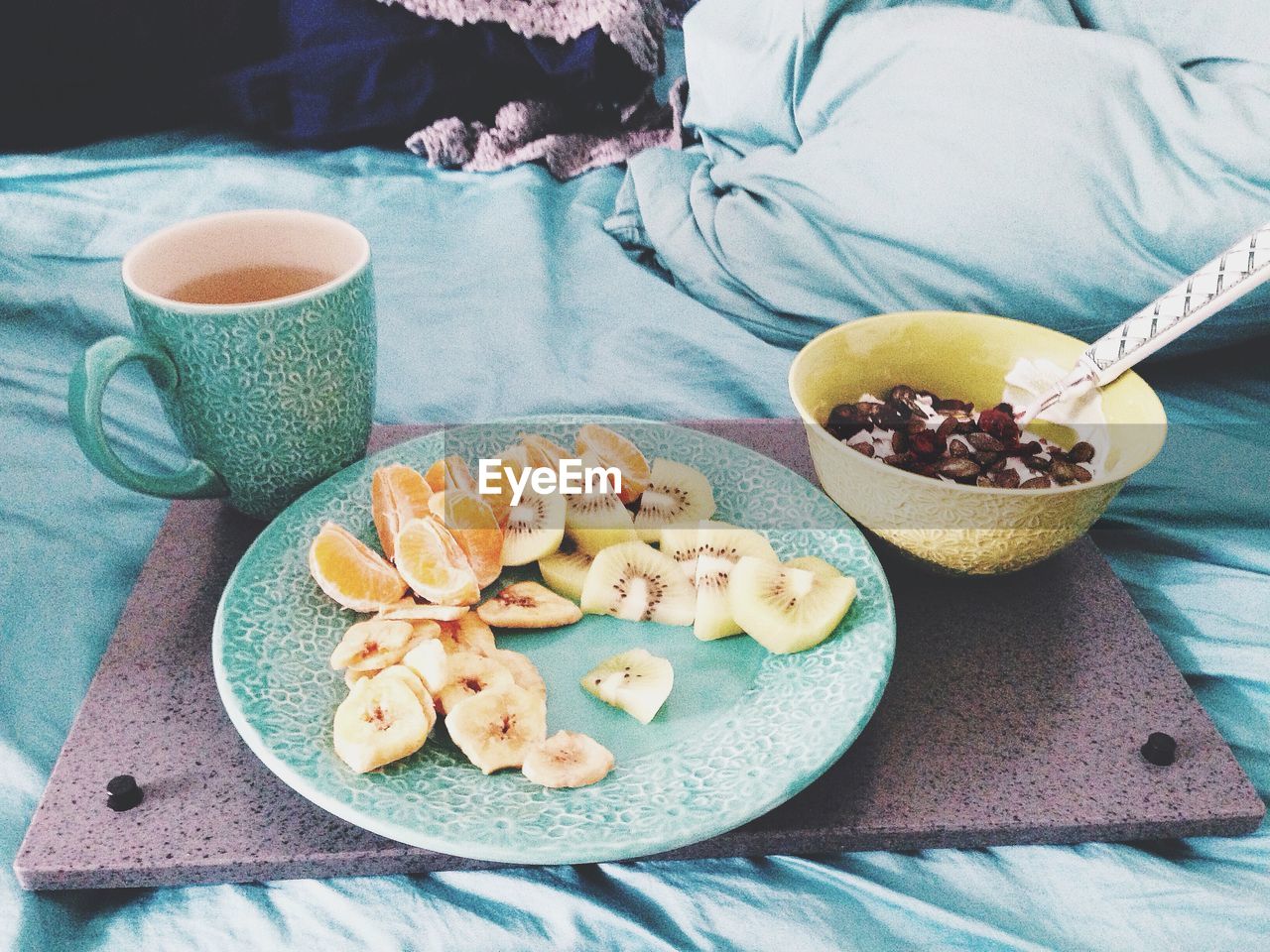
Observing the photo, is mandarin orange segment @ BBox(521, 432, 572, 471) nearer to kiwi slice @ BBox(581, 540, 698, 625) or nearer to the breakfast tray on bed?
kiwi slice @ BBox(581, 540, 698, 625)

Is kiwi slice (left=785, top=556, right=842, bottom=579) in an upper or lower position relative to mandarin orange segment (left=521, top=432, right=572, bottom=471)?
Answer: lower

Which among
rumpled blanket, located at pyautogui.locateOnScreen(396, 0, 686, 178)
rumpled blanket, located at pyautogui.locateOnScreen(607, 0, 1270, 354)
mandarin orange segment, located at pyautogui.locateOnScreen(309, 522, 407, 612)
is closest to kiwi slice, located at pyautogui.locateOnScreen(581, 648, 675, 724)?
mandarin orange segment, located at pyautogui.locateOnScreen(309, 522, 407, 612)

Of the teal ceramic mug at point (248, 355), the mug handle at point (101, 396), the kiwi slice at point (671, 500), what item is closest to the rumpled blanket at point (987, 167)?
the kiwi slice at point (671, 500)

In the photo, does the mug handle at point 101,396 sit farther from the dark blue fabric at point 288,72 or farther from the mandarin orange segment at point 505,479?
the dark blue fabric at point 288,72

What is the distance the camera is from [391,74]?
1229 mm

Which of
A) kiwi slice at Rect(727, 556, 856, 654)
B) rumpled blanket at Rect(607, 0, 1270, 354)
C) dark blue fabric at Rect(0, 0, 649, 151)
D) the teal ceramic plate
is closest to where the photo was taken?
the teal ceramic plate

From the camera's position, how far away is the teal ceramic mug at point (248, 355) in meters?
0.57

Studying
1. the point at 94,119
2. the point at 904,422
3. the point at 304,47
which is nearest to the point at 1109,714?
the point at 904,422

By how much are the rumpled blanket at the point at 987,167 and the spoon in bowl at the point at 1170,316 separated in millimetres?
204

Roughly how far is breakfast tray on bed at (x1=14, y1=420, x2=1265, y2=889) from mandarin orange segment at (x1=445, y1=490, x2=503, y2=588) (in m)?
0.16

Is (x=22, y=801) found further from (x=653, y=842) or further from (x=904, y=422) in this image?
(x=904, y=422)

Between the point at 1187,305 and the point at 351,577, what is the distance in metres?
0.53

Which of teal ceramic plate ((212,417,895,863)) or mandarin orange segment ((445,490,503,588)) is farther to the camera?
mandarin orange segment ((445,490,503,588))

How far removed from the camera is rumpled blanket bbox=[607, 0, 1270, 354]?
828 millimetres
